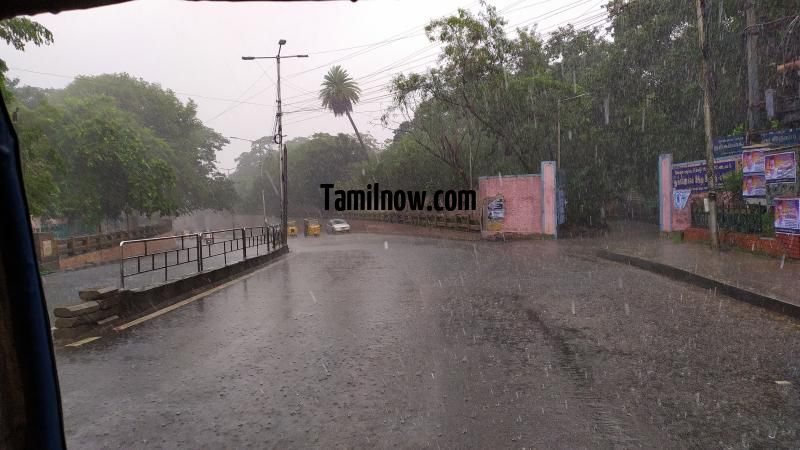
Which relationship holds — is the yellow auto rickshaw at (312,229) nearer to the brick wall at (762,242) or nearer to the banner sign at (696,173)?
the banner sign at (696,173)

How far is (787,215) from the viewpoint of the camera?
40.0 ft

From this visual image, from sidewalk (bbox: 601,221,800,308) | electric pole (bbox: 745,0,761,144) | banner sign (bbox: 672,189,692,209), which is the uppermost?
electric pole (bbox: 745,0,761,144)

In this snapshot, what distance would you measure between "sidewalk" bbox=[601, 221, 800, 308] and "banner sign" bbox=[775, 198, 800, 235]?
2.25 ft

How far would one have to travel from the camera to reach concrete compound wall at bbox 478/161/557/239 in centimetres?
2509

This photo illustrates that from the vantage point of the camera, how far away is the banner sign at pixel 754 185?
13422 mm

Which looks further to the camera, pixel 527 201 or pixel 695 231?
pixel 527 201

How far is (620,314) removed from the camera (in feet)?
25.6

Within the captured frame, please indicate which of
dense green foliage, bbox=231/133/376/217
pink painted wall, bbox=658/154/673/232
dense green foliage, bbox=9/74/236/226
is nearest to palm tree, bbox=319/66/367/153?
dense green foliage, bbox=231/133/376/217

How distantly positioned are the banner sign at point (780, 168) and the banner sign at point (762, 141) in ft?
6.50

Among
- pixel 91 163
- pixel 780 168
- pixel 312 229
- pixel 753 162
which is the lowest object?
pixel 312 229

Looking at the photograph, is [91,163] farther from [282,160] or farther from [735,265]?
[735,265]

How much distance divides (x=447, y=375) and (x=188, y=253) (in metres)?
10.4

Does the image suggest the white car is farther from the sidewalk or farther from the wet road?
the wet road

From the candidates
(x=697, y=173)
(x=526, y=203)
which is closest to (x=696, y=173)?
(x=697, y=173)
